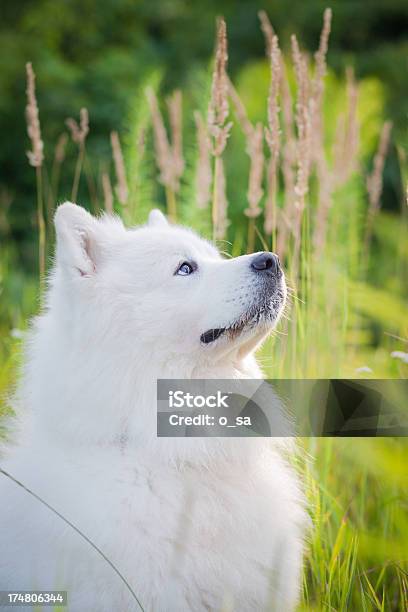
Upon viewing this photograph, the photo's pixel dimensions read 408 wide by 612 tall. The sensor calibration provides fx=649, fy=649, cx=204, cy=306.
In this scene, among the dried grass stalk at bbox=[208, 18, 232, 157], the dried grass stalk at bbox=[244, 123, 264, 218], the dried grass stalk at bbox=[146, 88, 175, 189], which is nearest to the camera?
the dried grass stalk at bbox=[208, 18, 232, 157]

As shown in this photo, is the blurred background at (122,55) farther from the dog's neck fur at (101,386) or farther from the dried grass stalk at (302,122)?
the dog's neck fur at (101,386)

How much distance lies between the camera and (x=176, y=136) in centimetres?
282

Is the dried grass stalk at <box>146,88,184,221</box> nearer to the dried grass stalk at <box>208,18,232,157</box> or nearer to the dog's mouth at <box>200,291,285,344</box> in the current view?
the dried grass stalk at <box>208,18,232,157</box>

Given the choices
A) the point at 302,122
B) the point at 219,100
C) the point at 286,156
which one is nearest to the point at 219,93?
the point at 219,100

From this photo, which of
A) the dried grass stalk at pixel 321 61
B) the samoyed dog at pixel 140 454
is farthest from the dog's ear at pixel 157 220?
the dried grass stalk at pixel 321 61

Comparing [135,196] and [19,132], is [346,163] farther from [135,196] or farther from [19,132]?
[19,132]

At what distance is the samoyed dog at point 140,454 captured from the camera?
1.50 m

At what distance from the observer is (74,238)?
172cm

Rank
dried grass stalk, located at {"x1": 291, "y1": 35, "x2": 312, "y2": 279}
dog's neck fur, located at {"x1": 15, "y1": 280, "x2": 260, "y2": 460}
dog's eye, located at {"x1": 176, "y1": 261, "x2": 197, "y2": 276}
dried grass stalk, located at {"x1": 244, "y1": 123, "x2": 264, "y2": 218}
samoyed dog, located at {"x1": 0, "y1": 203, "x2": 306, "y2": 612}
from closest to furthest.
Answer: samoyed dog, located at {"x1": 0, "y1": 203, "x2": 306, "y2": 612} → dog's neck fur, located at {"x1": 15, "y1": 280, "x2": 260, "y2": 460} → dog's eye, located at {"x1": 176, "y1": 261, "x2": 197, "y2": 276} → dried grass stalk, located at {"x1": 291, "y1": 35, "x2": 312, "y2": 279} → dried grass stalk, located at {"x1": 244, "y1": 123, "x2": 264, "y2": 218}

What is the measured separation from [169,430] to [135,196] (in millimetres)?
1452

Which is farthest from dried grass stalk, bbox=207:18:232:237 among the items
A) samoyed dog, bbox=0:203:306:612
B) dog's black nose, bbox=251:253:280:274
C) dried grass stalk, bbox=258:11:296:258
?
dog's black nose, bbox=251:253:280:274

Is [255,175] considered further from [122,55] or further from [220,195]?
[122,55]

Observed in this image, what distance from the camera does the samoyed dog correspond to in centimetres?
150

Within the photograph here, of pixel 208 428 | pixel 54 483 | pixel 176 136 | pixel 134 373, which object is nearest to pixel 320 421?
pixel 208 428
